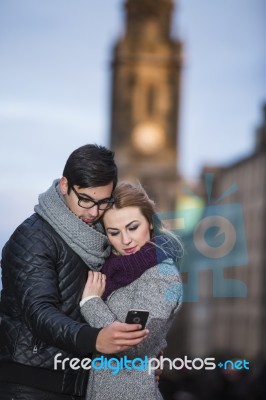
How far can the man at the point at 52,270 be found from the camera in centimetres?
405

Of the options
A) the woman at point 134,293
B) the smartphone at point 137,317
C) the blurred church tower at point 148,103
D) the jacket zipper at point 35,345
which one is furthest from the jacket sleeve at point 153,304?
the blurred church tower at point 148,103

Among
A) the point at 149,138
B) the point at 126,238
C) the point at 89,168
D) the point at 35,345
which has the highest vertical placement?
the point at 89,168

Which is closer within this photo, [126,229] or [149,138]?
[126,229]

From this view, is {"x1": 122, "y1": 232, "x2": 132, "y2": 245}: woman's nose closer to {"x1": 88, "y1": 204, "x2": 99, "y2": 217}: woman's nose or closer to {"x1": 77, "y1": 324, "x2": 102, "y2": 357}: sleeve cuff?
{"x1": 88, "y1": 204, "x2": 99, "y2": 217}: woman's nose

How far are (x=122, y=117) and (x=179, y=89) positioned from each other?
4400 millimetres

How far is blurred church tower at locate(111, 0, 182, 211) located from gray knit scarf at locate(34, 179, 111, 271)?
62607 millimetres

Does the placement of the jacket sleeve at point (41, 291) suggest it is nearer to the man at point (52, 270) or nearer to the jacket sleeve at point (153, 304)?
the man at point (52, 270)

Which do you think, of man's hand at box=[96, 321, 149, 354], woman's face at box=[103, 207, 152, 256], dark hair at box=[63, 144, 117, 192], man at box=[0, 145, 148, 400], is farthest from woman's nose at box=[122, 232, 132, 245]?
man's hand at box=[96, 321, 149, 354]

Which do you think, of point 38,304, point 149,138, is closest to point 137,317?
point 38,304

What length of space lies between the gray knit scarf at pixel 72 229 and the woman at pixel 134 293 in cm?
9

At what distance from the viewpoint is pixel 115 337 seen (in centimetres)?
379

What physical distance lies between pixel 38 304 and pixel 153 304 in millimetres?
488

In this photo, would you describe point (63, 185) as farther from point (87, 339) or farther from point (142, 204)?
point (87, 339)

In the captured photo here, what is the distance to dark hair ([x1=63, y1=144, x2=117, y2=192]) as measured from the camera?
4.15m
